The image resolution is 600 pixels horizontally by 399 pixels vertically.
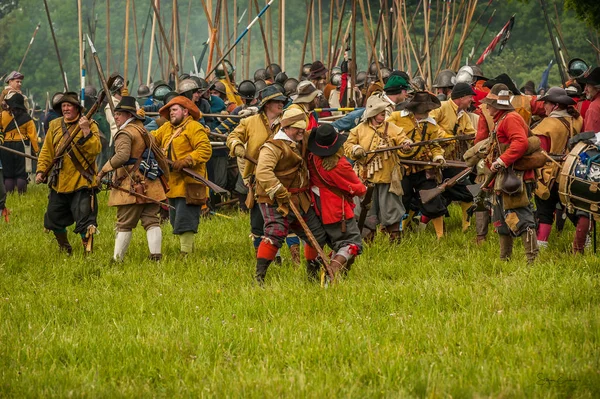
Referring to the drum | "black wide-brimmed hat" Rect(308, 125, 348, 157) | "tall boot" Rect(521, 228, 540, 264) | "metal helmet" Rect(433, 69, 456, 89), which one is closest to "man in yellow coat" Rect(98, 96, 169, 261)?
"black wide-brimmed hat" Rect(308, 125, 348, 157)

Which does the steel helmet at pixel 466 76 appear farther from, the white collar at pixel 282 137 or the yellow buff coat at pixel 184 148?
the white collar at pixel 282 137

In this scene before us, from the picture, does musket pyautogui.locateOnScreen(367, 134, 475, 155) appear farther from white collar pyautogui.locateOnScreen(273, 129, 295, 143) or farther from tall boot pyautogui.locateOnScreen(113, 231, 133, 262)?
tall boot pyautogui.locateOnScreen(113, 231, 133, 262)

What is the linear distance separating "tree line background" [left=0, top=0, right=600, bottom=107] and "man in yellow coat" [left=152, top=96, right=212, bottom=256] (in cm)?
805

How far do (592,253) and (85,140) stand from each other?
509 centimetres

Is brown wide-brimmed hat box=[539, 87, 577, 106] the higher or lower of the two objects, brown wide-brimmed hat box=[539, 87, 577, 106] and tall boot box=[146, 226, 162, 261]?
the higher

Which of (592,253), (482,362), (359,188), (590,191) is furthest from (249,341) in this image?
(592,253)

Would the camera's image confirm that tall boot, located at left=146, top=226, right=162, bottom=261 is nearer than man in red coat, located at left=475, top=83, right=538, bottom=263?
No

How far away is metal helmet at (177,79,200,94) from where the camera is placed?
45.2 ft

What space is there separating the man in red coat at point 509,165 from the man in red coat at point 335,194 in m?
1.38

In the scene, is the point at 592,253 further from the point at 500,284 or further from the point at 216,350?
the point at 216,350

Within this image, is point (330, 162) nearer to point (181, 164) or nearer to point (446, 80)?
point (181, 164)

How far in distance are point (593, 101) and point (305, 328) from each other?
4657 mm

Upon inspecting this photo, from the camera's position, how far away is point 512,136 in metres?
9.15

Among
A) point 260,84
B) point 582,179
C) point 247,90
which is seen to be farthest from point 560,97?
point 260,84
